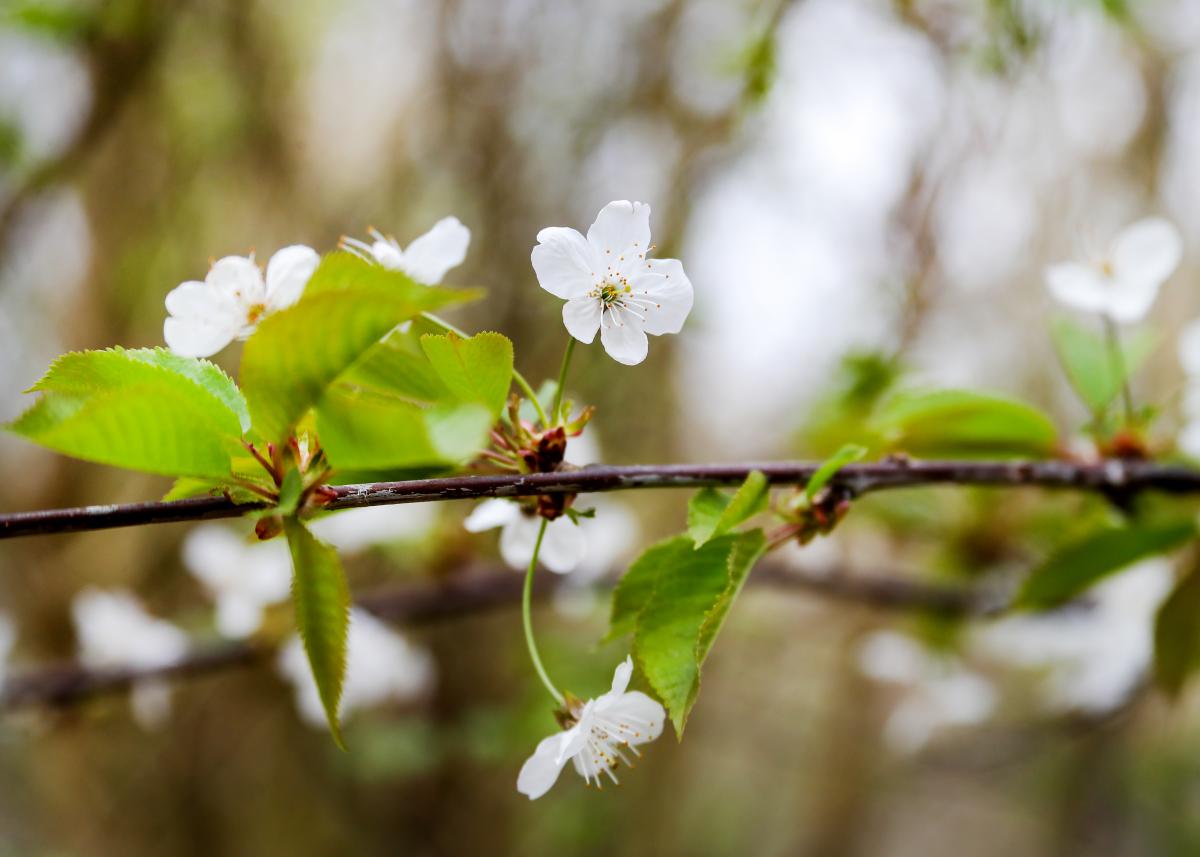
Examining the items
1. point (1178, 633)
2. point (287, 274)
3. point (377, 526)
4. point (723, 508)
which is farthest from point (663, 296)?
point (377, 526)

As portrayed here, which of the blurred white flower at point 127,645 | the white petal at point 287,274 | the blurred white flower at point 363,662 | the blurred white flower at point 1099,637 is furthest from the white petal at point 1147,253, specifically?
the blurred white flower at point 127,645

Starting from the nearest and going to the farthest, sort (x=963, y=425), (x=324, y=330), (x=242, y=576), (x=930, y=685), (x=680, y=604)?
(x=324, y=330), (x=680, y=604), (x=963, y=425), (x=242, y=576), (x=930, y=685)

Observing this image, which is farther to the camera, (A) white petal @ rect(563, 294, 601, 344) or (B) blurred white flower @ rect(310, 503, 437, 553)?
(B) blurred white flower @ rect(310, 503, 437, 553)

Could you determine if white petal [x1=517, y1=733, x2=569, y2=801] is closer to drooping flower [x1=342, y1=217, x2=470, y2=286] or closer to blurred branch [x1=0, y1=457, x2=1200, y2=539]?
blurred branch [x1=0, y1=457, x2=1200, y2=539]

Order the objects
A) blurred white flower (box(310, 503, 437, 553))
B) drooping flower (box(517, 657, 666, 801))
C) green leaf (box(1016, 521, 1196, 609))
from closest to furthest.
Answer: drooping flower (box(517, 657, 666, 801))
green leaf (box(1016, 521, 1196, 609))
blurred white flower (box(310, 503, 437, 553))

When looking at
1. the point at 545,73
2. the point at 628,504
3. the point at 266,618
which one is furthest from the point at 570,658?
the point at 545,73

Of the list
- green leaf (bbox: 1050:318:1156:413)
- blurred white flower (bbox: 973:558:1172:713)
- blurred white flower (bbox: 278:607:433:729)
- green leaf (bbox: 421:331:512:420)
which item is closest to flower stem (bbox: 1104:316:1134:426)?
green leaf (bbox: 1050:318:1156:413)

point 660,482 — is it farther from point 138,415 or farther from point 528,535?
point 138,415
